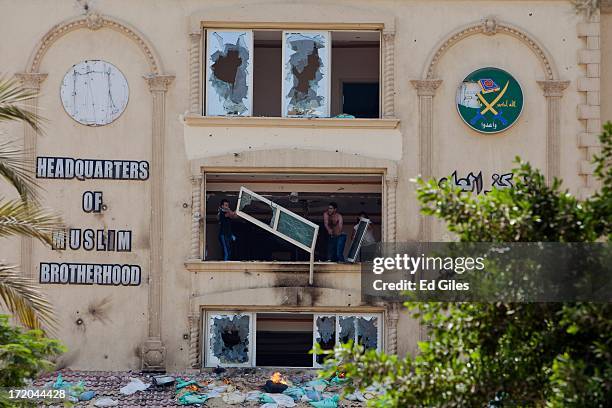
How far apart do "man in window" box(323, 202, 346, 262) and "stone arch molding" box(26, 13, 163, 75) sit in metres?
4.88

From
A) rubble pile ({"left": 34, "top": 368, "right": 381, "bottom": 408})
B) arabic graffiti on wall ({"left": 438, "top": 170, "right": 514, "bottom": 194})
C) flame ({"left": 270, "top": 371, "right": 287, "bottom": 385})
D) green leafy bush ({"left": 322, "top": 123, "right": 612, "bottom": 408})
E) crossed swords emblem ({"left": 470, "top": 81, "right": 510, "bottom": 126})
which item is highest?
crossed swords emblem ({"left": 470, "top": 81, "right": 510, "bottom": 126})

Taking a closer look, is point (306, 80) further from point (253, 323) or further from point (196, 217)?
point (253, 323)

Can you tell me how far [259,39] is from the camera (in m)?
30.3

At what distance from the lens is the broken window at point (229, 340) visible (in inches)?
1134

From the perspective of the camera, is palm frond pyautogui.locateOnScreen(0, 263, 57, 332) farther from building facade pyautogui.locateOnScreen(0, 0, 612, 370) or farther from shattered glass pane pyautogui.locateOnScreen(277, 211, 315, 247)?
shattered glass pane pyautogui.locateOnScreen(277, 211, 315, 247)

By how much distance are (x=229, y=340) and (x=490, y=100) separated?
765 centimetres

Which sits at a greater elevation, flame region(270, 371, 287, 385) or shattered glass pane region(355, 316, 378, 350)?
shattered glass pane region(355, 316, 378, 350)

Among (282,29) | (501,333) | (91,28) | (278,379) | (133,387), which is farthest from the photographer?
(282,29)

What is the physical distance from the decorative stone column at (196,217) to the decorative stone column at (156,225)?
0.67 m

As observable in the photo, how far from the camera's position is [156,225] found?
2891 centimetres

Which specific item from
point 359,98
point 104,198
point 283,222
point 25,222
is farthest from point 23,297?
point 359,98

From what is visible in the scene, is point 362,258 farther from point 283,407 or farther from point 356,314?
point 283,407

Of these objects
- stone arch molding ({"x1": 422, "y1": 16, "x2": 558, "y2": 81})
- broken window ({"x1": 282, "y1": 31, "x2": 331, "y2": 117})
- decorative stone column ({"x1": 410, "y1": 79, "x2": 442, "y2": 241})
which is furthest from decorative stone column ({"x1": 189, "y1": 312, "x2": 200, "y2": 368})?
stone arch molding ({"x1": 422, "y1": 16, "x2": 558, "y2": 81})

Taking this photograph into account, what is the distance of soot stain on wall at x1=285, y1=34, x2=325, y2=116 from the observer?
2917 cm
